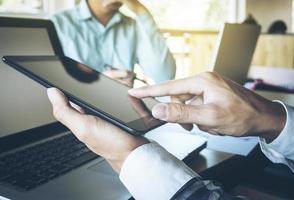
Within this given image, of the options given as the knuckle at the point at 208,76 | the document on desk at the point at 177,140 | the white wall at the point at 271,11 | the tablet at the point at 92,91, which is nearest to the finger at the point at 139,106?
the tablet at the point at 92,91

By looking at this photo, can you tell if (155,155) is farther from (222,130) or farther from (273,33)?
(273,33)

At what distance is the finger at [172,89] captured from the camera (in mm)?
615

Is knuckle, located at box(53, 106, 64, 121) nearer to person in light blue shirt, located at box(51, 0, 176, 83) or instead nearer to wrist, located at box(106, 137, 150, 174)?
wrist, located at box(106, 137, 150, 174)

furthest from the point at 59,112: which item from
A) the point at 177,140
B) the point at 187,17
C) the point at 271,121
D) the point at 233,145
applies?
the point at 187,17

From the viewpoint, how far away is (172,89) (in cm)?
62

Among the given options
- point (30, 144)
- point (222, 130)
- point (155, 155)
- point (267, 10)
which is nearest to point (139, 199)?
point (155, 155)

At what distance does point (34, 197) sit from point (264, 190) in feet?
2.13

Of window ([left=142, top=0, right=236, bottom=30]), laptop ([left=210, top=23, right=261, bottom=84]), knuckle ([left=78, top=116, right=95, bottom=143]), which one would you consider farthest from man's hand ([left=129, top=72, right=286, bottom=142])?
laptop ([left=210, top=23, right=261, bottom=84])

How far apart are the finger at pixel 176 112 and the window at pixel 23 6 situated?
0.42m

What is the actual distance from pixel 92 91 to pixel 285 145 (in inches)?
13.8

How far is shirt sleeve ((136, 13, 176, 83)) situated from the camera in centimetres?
104

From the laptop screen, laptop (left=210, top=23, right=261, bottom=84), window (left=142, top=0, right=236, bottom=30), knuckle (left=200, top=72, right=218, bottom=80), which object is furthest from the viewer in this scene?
laptop (left=210, top=23, right=261, bottom=84)

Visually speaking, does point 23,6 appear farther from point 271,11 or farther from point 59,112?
point 271,11

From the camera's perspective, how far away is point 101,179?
2.34ft
